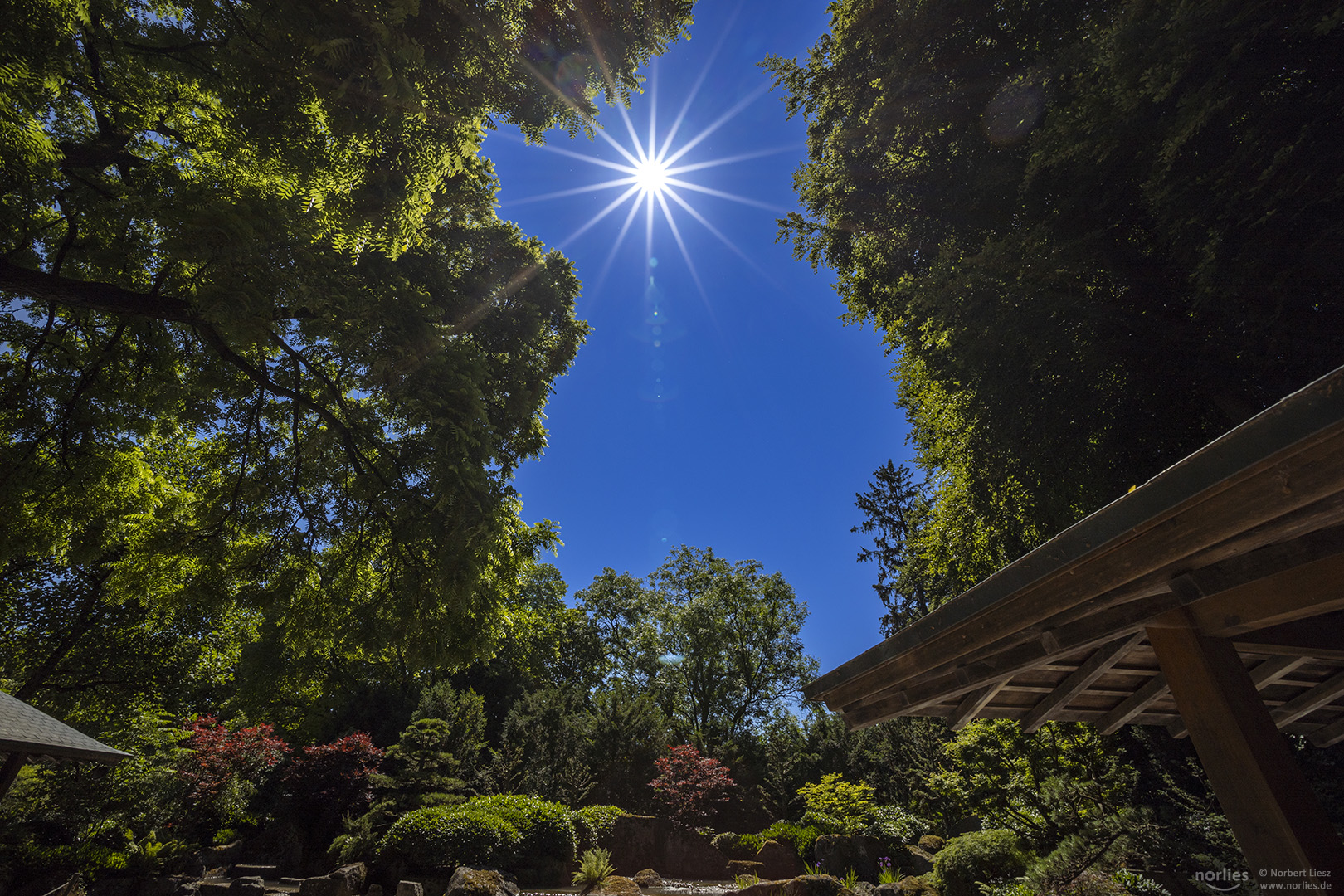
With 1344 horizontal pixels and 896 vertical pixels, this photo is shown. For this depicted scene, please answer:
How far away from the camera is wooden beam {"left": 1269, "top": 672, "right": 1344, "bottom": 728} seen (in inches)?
126

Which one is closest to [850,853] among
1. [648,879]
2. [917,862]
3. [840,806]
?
[917,862]

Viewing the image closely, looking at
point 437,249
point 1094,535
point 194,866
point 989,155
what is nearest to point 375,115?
point 437,249

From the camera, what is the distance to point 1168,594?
206cm

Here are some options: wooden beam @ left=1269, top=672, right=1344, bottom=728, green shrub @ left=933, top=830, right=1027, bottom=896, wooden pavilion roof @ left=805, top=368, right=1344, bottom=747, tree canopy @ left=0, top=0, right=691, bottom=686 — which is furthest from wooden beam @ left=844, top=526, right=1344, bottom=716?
green shrub @ left=933, top=830, right=1027, bottom=896

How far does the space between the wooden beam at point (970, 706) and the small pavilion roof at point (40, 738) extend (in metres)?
9.12

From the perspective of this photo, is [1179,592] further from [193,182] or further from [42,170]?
[42,170]

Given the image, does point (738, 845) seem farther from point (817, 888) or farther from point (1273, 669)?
point (1273, 669)

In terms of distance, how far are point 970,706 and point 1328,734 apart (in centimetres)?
296

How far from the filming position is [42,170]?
18.0ft

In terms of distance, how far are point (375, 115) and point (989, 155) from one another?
8119 mm

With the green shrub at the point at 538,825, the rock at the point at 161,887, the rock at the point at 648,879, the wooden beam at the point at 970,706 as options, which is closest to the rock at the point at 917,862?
the rock at the point at 648,879

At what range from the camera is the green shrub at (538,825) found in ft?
33.4

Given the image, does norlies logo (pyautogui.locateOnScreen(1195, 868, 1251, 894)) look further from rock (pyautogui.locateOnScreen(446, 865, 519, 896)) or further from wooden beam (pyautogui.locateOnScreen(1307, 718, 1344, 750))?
rock (pyautogui.locateOnScreen(446, 865, 519, 896))

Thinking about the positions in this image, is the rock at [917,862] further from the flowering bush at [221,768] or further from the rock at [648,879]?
the flowering bush at [221,768]
